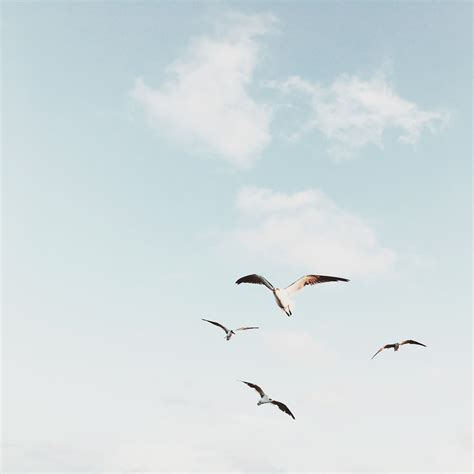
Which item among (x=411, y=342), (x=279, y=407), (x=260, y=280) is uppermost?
(x=411, y=342)

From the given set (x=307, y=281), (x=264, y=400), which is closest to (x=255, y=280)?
(x=307, y=281)

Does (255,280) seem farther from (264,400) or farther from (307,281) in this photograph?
(264,400)

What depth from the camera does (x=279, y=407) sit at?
152ft

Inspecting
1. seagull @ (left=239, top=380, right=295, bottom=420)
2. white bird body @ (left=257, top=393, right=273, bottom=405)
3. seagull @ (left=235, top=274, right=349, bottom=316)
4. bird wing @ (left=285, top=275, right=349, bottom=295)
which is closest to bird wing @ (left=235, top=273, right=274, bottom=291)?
seagull @ (left=235, top=274, right=349, bottom=316)

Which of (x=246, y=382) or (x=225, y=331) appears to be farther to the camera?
(x=225, y=331)

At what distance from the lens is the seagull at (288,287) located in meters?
34.9

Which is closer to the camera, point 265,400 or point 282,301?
point 282,301

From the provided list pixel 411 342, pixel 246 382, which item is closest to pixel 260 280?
pixel 246 382

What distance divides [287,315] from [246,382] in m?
15.2

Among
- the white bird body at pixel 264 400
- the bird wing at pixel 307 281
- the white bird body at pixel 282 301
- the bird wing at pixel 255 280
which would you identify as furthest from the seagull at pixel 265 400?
the white bird body at pixel 282 301

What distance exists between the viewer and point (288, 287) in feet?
120

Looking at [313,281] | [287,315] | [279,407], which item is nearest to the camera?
[287,315]

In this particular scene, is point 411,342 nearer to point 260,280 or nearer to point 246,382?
point 246,382

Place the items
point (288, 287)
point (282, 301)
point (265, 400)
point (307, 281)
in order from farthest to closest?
point (265, 400) → point (307, 281) → point (288, 287) → point (282, 301)
